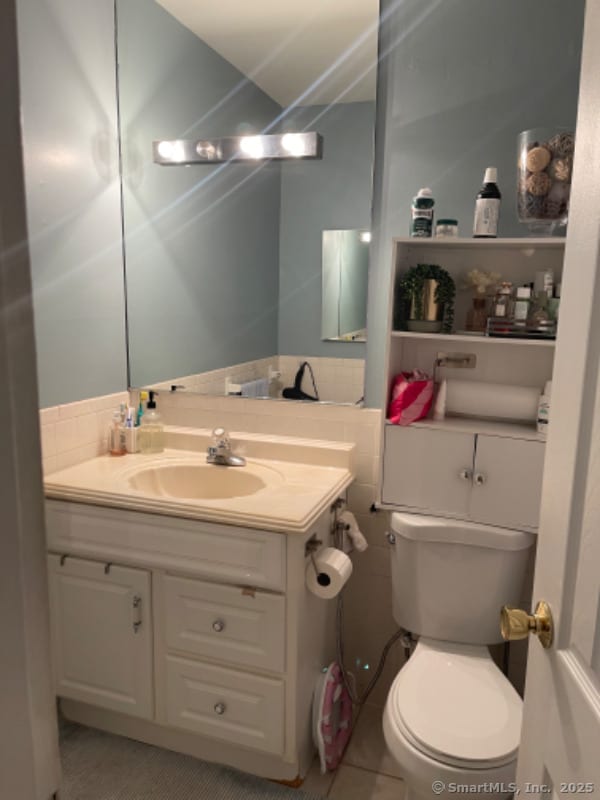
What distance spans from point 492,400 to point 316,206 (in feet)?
2.89

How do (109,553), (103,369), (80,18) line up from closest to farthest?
(109,553) → (80,18) → (103,369)

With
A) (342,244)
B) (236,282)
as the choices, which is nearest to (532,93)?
(342,244)

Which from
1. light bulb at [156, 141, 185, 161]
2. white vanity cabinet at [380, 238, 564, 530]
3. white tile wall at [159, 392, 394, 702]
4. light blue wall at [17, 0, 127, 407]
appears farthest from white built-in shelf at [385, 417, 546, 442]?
light bulb at [156, 141, 185, 161]

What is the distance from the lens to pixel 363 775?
6.04 ft

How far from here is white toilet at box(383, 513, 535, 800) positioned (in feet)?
4.41

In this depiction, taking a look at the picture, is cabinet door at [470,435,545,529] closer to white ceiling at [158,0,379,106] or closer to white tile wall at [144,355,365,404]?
white tile wall at [144,355,365,404]

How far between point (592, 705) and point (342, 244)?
5.27 feet

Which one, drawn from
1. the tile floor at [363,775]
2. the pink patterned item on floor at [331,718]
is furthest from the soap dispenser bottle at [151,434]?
the tile floor at [363,775]

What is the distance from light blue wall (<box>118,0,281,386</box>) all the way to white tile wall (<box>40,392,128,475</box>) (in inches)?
8.1

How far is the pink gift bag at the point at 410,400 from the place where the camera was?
1779 millimetres

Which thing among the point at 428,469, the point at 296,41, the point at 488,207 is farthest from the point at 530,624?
the point at 296,41

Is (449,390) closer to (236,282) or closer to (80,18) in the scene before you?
(236,282)

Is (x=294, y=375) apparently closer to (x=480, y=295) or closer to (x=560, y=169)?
(x=480, y=295)

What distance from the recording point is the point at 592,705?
0.65 m
